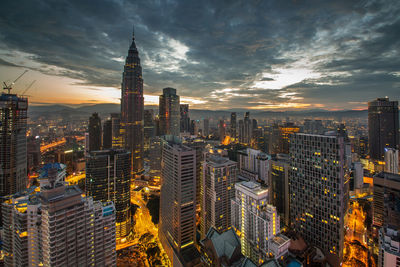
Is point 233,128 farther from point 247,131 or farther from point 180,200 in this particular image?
point 180,200

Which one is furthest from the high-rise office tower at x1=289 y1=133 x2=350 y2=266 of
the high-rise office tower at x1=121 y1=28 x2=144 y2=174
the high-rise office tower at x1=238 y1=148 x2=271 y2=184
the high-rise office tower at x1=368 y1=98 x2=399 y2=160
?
the high-rise office tower at x1=121 y1=28 x2=144 y2=174

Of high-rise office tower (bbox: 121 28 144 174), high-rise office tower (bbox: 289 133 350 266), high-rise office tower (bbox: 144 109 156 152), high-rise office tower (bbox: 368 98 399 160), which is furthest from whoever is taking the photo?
high-rise office tower (bbox: 144 109 156 152)

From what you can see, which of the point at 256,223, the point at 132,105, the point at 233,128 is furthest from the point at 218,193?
the point at 233,128

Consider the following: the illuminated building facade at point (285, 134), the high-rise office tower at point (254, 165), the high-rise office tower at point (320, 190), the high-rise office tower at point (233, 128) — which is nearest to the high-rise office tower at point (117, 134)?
the high-rise office tower at point (254, 165)

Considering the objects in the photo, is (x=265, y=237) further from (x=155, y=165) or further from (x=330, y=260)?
(x=155, y=165)

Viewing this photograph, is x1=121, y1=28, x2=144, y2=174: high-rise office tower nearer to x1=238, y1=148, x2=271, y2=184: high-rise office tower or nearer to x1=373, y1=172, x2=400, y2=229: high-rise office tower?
x1=238, y1=148, x2=271, y2=184: high-rise office tower
